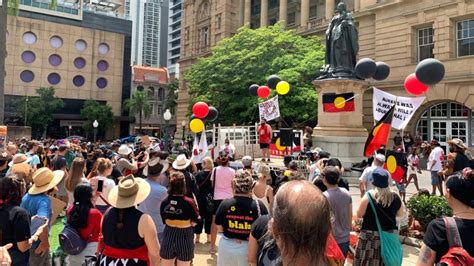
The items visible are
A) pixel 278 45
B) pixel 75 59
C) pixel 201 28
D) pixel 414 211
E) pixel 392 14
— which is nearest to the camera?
pixel 414 211

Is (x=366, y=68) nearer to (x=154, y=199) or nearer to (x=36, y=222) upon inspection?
(x=154, y=199)

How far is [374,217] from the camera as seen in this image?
15.9 feet

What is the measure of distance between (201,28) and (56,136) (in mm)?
29396

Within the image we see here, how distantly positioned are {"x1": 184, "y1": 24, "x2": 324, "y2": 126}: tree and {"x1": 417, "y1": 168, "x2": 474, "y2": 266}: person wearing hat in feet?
78.4

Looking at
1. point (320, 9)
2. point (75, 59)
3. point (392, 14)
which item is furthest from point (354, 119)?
point (75, 59)

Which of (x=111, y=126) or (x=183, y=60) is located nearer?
(x=183, y=60)

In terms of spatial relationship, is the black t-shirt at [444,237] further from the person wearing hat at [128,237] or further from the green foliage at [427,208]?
the green foliage at [427,208]

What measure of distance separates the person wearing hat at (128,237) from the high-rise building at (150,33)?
165 meters

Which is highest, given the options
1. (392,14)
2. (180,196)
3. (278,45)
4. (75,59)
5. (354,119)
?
(75,59)

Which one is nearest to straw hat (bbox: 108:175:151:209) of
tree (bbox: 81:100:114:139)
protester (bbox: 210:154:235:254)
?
protester (bbox: 210:154:235:254)

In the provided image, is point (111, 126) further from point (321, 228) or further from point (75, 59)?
point (321, 228)

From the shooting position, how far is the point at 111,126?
6384cm

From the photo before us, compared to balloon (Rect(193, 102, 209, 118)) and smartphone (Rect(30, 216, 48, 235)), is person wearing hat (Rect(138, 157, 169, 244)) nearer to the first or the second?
smartphone (Rect(30, 216, 48, 235))

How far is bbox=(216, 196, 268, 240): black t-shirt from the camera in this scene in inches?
175
